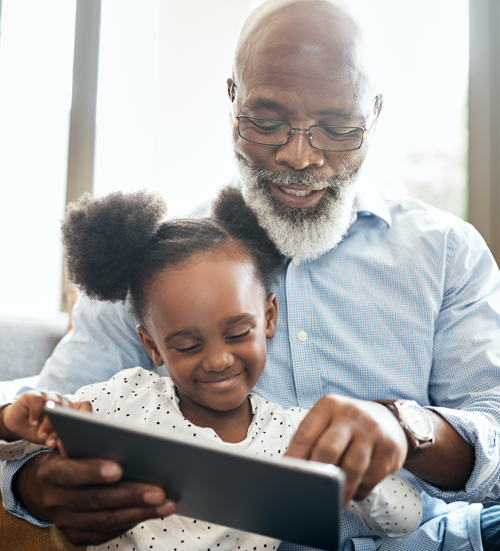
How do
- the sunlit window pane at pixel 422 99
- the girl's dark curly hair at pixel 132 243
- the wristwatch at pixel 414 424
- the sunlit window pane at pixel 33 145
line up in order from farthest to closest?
the sunlit window pane at pixel 33 145, the sunlit window pane at pixel 422 99, the girl's dark curly hair at pixel 132 243, the wristwatch at pixel 414 424

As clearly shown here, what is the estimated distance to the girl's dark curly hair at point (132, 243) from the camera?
1.28 metres

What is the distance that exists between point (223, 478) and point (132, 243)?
71 centimetres

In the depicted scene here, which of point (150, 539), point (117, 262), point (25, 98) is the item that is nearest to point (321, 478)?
point (150, 539)

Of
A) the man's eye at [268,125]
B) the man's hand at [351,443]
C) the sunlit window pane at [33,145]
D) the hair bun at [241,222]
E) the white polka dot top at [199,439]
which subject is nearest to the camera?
the man's hand at [351,443]

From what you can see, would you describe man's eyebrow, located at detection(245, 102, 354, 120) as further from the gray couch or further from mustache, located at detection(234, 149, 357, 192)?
the gray couch

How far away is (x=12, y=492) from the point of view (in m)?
1.24

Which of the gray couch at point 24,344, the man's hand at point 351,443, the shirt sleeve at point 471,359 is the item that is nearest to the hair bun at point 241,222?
the shirt sleeve at point 471,359

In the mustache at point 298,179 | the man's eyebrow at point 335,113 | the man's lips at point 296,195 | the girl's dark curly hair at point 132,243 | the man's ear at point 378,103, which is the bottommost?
the girl's dark curly hair at point 132,243

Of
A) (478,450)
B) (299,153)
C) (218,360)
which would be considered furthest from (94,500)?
(299,153)

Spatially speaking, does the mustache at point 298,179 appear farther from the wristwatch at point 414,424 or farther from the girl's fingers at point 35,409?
the girl's fingers at point 35,409

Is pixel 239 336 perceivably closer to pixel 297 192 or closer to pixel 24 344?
pixel 297 192

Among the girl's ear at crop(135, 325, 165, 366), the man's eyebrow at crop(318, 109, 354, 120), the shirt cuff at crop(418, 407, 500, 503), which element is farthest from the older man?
the girl's ear at crop(135, 325, 165, 366)

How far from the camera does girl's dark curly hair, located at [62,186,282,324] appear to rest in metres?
1.28

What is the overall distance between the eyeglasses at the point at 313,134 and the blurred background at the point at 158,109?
125 centimetres
